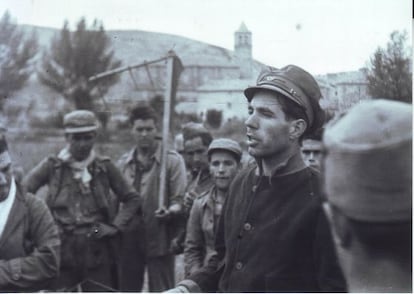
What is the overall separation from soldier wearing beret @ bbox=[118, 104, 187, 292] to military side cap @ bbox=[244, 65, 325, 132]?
143 centimetres

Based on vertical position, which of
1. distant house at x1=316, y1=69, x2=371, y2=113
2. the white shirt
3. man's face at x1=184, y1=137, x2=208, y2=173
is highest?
distant house at x1=316, y1=69, x2=371, y2=113

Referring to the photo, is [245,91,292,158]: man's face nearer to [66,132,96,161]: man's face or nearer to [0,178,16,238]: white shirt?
[0,178,16,238]: white shirt

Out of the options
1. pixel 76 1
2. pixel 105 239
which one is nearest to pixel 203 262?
pixel 105 239

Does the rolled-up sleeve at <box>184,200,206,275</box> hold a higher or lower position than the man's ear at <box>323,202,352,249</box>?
lower

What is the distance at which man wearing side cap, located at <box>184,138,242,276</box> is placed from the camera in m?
2.51

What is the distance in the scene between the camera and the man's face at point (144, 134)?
304 cm

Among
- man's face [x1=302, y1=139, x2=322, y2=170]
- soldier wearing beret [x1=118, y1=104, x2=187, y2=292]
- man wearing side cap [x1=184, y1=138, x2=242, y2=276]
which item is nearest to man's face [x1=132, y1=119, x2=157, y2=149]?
soldier wearing beret [x1=118, y1=104, x2=187, y2=292]

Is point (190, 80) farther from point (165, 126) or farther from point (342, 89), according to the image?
point (342, 89)

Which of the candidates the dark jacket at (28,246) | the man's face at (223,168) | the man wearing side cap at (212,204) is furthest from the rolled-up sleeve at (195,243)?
the dark jacket at (28,246)

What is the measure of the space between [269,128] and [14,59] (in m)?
1.48

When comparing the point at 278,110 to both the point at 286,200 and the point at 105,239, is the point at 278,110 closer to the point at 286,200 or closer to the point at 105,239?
the point at 286,200

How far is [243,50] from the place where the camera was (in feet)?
6.83

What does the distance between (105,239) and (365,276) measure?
201cm

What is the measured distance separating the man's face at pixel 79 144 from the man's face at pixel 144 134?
12.4 inches
